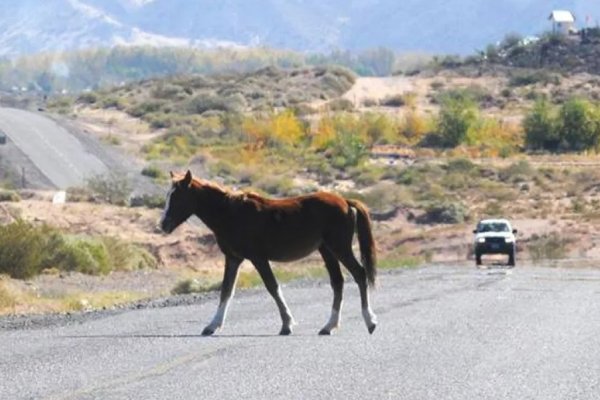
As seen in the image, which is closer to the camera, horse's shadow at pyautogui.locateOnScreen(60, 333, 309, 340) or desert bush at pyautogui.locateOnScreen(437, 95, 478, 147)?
horse's shadow at pyautogui.locateOnScreen(60, 333, 309, 340)

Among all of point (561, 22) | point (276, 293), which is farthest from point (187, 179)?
point (561, 22)

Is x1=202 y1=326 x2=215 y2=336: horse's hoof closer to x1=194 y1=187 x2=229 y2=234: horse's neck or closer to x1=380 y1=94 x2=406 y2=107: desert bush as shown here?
x1=194 y1=187 x2=229 y2=234: horse's neck

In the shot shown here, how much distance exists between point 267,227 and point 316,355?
272cm

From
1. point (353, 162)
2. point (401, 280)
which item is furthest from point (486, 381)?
Answer: point (353, 162)

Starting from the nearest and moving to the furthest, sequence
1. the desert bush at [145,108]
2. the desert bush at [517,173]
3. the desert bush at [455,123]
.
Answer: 1. the desert bush at [517,173]
2. the desert bush at [455,123]
3. the desert bush at [145,108]

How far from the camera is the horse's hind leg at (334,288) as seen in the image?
19.6m

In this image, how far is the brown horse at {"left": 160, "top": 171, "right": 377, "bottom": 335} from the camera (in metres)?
19.4

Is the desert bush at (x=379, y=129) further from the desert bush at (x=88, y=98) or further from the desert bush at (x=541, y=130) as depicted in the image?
the desert bush at (x=88, y=98)

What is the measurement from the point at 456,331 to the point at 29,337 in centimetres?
Result: 528

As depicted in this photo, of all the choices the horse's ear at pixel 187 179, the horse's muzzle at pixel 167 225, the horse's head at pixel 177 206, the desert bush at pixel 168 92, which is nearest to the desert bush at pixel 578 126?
the desert bush at pixel 168 92

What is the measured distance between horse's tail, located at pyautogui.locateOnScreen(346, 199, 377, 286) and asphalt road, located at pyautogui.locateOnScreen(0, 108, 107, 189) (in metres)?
51.8

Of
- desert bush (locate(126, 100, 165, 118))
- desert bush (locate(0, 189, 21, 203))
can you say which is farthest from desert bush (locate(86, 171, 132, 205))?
desert bush (locate(126, 100, 165, 118))

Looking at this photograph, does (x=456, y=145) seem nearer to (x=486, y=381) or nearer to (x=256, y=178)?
(x=256, y=178)

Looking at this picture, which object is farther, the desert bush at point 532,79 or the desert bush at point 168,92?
the desert bush at point 532,79
